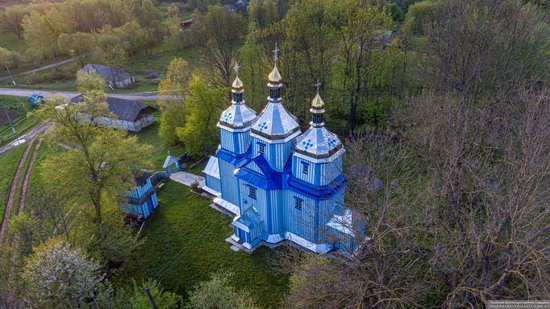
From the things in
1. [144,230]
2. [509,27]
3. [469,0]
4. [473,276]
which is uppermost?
[469,0]

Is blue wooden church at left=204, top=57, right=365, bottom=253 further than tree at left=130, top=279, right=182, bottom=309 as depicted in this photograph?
Yes

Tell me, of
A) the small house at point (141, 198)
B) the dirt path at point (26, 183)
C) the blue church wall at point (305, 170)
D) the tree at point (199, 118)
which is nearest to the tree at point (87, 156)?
the small house at point (141, 198)

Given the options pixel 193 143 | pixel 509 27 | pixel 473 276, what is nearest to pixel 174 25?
pixel 193 143

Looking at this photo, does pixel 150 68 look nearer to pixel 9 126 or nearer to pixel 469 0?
pixel 9 126

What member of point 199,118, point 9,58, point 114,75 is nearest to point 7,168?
point 199,118

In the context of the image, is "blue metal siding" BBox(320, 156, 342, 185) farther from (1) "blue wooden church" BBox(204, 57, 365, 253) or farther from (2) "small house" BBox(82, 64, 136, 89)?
(2) "small house" BBox(82, 64, 136, 89)

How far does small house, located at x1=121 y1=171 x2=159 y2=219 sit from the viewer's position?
23656 mm

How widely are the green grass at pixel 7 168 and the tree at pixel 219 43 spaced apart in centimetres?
1804

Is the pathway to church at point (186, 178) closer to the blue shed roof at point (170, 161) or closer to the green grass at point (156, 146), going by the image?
the blue shed roof at point (170, 161)

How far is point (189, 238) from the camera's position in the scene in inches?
888

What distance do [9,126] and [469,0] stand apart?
4355 centimetres

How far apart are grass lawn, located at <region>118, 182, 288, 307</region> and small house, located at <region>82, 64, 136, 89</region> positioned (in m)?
30.7

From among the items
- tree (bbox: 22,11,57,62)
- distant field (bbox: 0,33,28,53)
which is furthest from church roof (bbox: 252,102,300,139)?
distant field (bbox: 0,33,28,53)

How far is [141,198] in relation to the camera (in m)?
23.8
